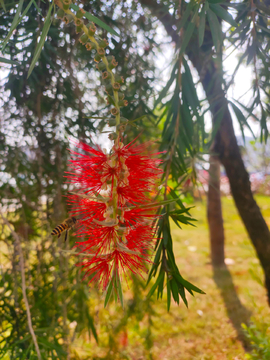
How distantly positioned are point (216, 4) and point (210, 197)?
1.73 metres

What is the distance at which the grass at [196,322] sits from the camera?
111cm

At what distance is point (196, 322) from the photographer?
1.38 m

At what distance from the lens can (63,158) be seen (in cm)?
91

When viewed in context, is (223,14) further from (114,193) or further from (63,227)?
(63,227)

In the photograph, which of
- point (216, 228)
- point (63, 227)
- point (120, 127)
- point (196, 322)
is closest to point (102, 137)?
point (63, 227)

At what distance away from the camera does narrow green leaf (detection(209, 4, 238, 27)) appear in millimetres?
409

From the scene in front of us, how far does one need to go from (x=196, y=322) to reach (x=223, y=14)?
1.46 meters

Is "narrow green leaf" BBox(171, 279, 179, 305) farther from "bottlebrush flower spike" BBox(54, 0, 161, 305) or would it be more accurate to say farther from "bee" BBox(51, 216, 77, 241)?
"bee" BBox(51, 216, 77, 241)

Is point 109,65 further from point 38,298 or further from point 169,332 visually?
point 169,332

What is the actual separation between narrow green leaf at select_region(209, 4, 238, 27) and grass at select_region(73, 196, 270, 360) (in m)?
0.82

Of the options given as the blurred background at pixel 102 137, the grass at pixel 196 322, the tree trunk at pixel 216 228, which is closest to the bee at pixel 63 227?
the blurred background at pixel 102 137

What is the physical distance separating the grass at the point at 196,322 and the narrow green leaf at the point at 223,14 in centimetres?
82

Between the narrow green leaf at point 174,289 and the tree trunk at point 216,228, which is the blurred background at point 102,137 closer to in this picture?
the narrow green leaf at point 174,289

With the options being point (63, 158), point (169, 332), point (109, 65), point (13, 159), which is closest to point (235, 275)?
point (169, 332)
